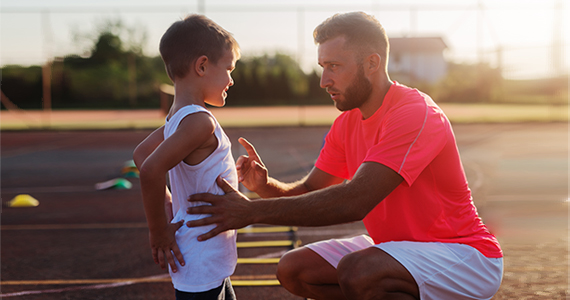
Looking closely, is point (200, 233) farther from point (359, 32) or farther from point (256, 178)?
point (359, 32)

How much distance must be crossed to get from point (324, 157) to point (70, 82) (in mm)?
24491

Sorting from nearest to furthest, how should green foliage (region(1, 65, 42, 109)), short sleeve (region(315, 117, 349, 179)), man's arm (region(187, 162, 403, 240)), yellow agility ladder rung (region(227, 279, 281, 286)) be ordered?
man's arm (region(187, 162, 403, 240)) → short sleeve (region(315, 117, 349, 179)) → yellow agility ladder rung (region(227, 279, 281, 286)) → green foliage (region(1, 65, 42, 109))

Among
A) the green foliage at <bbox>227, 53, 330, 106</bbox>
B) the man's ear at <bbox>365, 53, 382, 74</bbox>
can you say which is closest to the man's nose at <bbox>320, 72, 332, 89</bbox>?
the man's ear at <bbox>365, 53, 382, 74</bbox>

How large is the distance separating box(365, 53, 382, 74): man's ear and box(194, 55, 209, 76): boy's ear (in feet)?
3.13

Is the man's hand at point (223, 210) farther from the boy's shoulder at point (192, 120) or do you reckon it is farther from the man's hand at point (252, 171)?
the man's hand at point (252, 171)

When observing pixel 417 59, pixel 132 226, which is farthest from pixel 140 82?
pixel 132 226

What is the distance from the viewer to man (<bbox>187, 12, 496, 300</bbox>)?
2.37 metres

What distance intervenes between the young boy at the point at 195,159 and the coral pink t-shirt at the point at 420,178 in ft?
2.62

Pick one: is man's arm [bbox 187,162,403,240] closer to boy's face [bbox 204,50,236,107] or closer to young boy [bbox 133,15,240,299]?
young boy [bbox 133,15,240,299]

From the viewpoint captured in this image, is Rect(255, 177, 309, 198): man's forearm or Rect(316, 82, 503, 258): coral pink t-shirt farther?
Rect(255, 177, 309, 198): man's forearm

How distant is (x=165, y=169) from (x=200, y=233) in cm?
34

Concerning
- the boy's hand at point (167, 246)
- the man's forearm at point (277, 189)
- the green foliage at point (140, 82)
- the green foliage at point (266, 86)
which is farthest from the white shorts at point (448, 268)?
the green foliage at point (266, 86)

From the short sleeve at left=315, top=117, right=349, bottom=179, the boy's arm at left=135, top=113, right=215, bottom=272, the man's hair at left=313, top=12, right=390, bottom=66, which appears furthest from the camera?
the short sleeve at left=315, top=117, right=349, bottom=179

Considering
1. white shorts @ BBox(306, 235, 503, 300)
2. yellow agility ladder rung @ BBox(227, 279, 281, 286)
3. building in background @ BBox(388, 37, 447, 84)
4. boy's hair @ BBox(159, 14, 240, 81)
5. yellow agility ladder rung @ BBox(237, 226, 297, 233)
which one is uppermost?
building in background @ BBox(388, 37, 447, 84)
